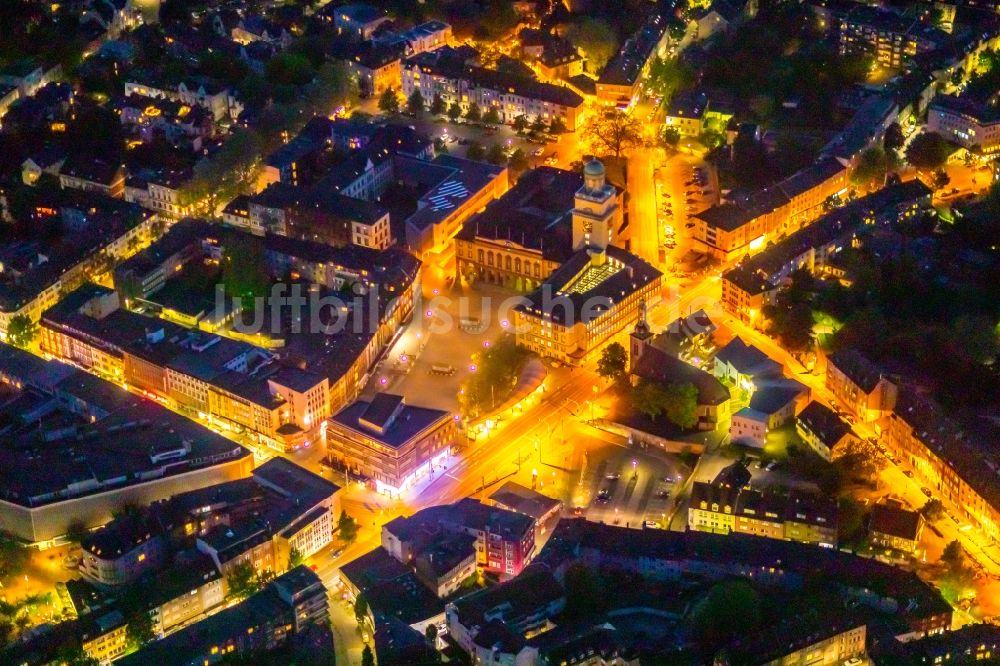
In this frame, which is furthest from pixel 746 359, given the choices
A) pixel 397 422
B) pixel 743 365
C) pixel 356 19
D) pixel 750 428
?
pixel 356 19

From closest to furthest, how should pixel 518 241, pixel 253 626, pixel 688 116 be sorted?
pixel 253 626, pixel 518 241, pixel 688 116

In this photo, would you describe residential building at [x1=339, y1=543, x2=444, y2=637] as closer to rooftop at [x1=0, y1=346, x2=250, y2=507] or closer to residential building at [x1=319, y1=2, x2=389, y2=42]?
rooftop at [x1=0, y1=346, x2=250, y2=507]

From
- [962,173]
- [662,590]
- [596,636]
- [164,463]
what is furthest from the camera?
[962,173]

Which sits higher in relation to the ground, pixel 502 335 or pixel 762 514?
pixel 762 514

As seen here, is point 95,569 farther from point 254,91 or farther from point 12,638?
point 254,91

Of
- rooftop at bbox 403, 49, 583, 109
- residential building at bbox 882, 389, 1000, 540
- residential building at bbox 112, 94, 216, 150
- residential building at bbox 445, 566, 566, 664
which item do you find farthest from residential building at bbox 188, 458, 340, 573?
rooftop at bbox 403, 49, 583, 109

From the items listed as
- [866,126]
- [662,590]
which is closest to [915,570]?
[662,590]

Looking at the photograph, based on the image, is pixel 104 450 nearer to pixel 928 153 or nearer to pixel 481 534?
pixel 481 534
